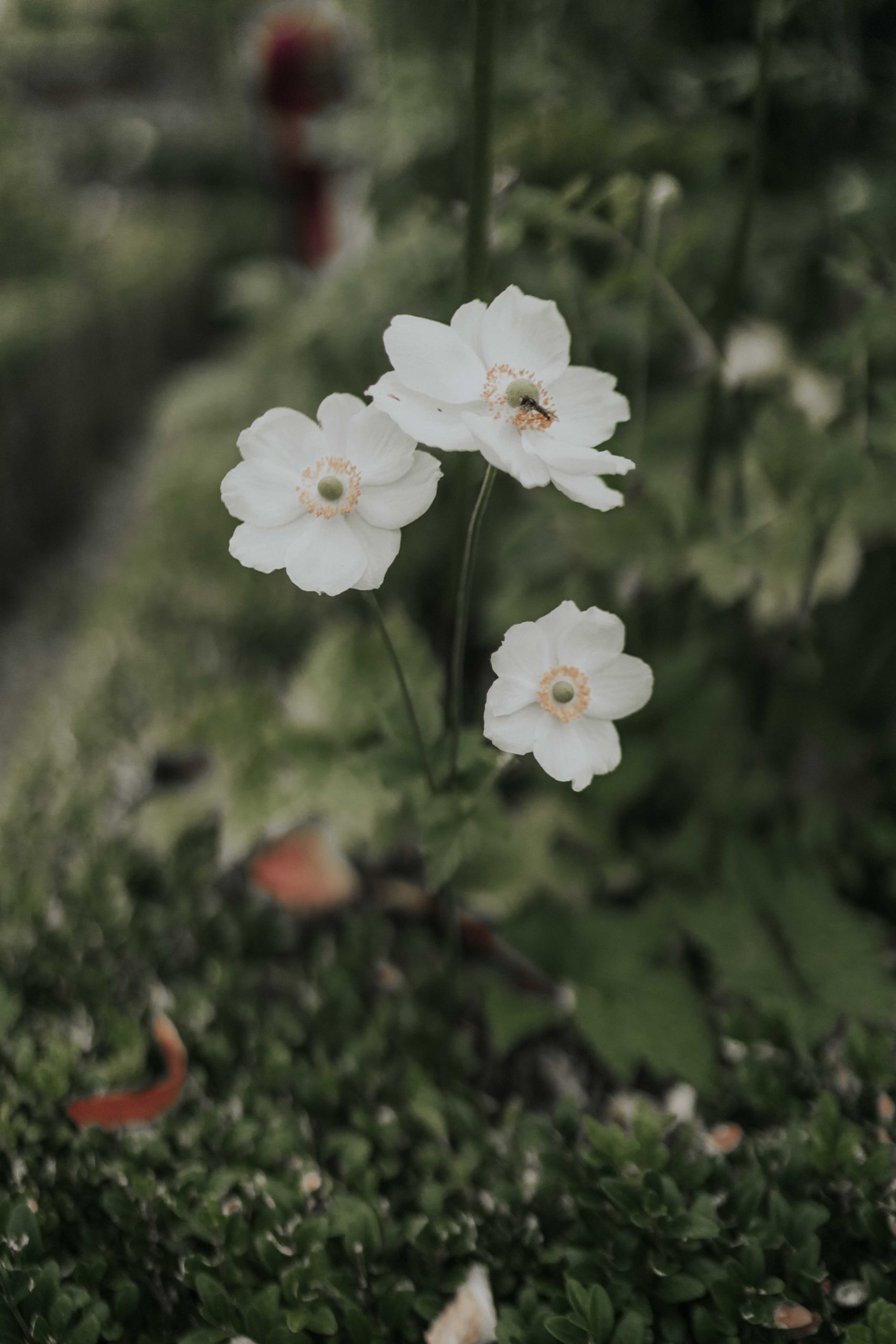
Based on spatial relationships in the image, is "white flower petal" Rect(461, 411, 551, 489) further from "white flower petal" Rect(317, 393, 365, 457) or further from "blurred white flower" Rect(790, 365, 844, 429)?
"blurred white flower" Rect(790, 365, 844, 429)

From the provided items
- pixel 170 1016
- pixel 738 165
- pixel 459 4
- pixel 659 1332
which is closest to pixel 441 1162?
pixel 659 1332

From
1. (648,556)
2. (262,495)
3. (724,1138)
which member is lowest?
(724,1138)

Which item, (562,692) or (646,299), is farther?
(646,299)

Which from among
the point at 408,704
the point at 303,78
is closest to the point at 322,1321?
the point at 408,704

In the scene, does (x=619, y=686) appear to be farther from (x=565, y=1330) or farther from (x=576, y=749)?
(x=565, y=1330)

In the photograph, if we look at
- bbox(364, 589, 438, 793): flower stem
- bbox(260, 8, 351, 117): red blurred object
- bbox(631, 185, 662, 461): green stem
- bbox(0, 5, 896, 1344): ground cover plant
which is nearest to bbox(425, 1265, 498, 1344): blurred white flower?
bbox(0, 5, 896, 1344): ground cover plant

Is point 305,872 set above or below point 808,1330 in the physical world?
below

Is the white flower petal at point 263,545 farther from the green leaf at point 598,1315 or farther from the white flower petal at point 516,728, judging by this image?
the green leaf at point 598,1315
